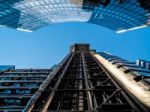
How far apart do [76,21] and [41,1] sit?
3438 centimetres

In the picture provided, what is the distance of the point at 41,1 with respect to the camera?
52562 millimetres

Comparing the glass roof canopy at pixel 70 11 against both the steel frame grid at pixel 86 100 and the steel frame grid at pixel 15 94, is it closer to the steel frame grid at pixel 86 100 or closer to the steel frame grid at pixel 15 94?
the steel frame grid at pixel 15 94

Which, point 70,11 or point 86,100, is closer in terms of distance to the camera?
point 86,100

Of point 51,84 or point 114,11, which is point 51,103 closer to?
point 51,84

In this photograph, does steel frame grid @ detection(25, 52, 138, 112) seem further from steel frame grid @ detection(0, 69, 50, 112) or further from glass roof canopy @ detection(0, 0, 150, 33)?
glass roof canopy @ detection(0, 0, 150, 33)

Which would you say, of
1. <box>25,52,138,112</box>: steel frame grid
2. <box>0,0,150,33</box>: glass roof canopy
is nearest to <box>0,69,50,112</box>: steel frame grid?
<box>25,52,138,112</box>: steel frame grid

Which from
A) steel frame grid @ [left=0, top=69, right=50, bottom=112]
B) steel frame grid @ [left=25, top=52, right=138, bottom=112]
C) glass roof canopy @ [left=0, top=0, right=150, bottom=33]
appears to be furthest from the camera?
glass roof canopy @ [left=0, top=0, right=150, bottom=33]

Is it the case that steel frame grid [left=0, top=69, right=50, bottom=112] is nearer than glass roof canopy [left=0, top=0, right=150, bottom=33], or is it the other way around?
steel frame grid [left=0, top=69, right=50, bottom=112]

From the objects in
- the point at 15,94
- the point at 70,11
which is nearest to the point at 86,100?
the point at 15,94

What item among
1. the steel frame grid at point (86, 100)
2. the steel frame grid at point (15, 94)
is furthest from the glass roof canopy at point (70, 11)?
the steel frame grid at point (86, 100)

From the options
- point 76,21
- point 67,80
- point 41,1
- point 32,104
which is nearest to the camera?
point 32,104

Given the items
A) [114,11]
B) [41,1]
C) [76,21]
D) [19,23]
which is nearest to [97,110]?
[41,1]

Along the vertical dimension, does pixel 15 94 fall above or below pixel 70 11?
below

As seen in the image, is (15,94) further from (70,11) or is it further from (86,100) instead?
(70,11)
